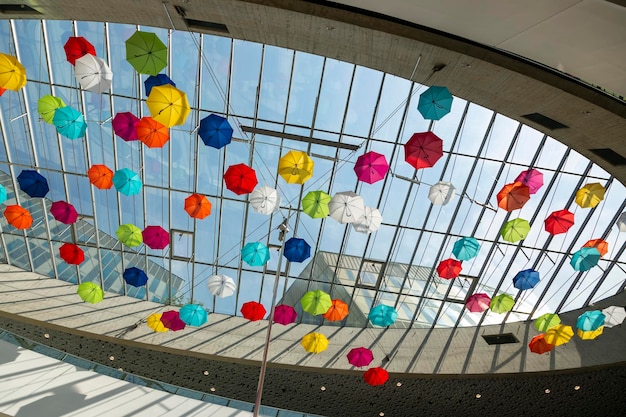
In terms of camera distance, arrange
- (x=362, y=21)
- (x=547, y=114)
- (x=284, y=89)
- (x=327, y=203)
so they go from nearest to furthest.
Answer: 1. (x=362, y=21)
2. (x=547, y=114)
3. (x=327, y=203)
4. (x=284, y=89)

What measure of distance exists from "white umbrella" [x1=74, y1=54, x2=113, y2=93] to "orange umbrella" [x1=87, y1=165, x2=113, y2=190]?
3.11m

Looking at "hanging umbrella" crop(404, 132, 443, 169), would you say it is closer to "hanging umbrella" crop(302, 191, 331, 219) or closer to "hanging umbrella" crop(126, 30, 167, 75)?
"hanging umbrella" crop(302, 191, 331, 219)

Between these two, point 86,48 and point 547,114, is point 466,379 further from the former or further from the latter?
point 86,48

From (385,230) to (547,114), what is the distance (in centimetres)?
828

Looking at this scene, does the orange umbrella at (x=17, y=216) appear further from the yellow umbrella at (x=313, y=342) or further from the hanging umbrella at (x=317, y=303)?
the yellow umbrella at (x=313, y=342)

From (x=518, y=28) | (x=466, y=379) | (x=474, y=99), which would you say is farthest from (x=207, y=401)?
(x=518, y=28)

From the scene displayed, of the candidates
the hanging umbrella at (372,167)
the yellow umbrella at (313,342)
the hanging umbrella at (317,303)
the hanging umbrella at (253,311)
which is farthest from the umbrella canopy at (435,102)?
the yellow umbrella at (313,342)

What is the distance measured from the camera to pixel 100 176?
1242cm

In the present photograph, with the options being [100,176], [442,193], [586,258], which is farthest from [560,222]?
[100,176]

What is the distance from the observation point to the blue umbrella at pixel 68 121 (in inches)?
426

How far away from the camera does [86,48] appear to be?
10.2 m

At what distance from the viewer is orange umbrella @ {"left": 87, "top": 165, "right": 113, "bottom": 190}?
12406 millimetres

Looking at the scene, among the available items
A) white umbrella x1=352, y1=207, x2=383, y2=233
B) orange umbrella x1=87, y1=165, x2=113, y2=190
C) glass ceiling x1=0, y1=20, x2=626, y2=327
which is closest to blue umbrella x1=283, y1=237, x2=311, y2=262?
white umbrella x1=352, y1=207, x2=383, y2=233

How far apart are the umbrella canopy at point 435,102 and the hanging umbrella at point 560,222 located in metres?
5.58
